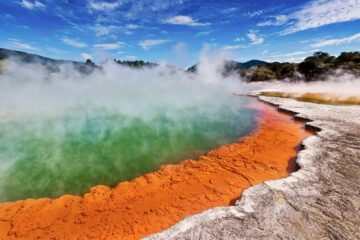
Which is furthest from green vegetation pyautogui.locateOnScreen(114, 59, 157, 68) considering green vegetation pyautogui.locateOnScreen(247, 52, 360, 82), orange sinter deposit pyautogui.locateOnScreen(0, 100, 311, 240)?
orange sinter deposit pyautogui.locateOnScreen(0, 100, 311, 240)

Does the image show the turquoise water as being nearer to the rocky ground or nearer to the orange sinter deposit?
the orange sinter deposit

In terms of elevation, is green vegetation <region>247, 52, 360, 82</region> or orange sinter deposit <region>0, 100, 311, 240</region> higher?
green vegetation <region>247, 52, 360, 82</region>

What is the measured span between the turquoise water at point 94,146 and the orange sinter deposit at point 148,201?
0.80 m

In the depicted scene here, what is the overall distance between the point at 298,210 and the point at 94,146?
9.40 metres

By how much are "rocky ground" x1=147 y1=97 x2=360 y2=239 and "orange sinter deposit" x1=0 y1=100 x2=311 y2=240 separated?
73 centimetres

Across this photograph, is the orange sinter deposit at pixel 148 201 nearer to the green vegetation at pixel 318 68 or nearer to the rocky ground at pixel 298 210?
the rocky ground at pixel 298 210

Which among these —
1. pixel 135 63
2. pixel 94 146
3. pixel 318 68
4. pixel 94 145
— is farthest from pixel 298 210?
pixel 135 63

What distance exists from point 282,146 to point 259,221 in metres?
5.93

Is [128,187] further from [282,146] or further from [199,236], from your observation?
[282,146]

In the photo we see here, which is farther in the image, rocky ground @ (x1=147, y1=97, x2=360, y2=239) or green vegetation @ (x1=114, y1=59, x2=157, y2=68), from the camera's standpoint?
green vegetation @ (x1=114, y1=59, x2=157, y2=68)

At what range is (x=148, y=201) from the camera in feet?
21.0

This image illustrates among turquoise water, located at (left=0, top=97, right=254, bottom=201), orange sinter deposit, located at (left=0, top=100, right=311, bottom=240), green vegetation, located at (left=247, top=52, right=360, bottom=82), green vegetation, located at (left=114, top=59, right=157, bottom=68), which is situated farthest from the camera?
green vegetation, located at (left=114, top=59, right=157, bottom=68)

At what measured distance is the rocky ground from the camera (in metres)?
4.51

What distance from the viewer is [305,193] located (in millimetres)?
5715
